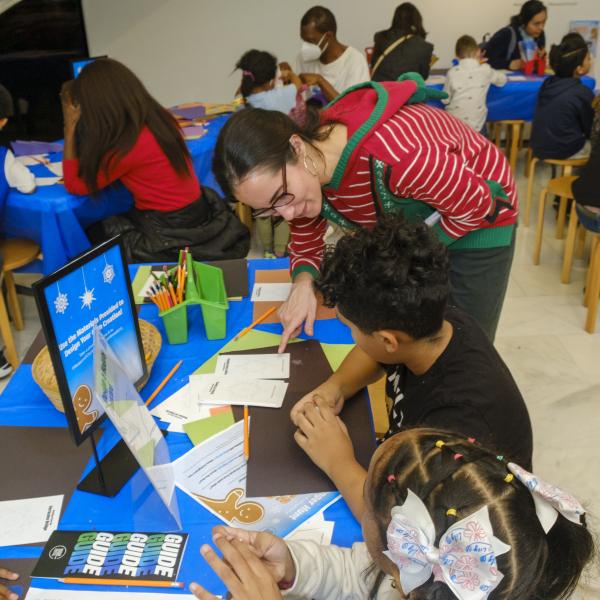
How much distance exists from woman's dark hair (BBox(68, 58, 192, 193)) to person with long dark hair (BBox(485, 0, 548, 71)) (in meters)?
3.73

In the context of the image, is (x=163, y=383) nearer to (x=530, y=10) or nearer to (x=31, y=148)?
(x=31, y=148)

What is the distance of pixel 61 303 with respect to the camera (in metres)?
0.93

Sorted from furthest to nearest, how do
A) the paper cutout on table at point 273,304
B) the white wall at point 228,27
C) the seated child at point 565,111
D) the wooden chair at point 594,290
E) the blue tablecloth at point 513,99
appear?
1. the white wall at point 228,27
2. the blue tablecloth at point 513,99
3. the seated child at point 565,111
4. the wooden chair at point 594,290
5. the paper cutout on table at point 273,304

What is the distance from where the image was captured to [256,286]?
5.49 feet

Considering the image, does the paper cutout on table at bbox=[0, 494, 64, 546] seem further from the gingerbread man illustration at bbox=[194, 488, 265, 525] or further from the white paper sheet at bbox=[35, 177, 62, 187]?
the white paper sheet at bbox=[35, 177, 62, 187]

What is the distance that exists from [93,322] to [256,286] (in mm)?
686

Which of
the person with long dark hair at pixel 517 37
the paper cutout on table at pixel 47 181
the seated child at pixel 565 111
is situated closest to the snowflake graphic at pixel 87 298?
the paper cutout on table at pixel 47 181

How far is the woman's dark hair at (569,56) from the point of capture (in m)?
3.66

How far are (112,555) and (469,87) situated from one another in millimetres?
4154

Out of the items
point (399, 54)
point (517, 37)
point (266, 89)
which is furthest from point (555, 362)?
point (517, 37)

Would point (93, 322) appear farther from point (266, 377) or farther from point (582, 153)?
point (582, 153)

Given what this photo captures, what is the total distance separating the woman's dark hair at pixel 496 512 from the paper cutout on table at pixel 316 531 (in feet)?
0.65

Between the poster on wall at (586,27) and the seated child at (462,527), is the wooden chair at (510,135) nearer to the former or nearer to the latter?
the poster on wall at (586,27)

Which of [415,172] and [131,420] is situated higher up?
[415,172]
